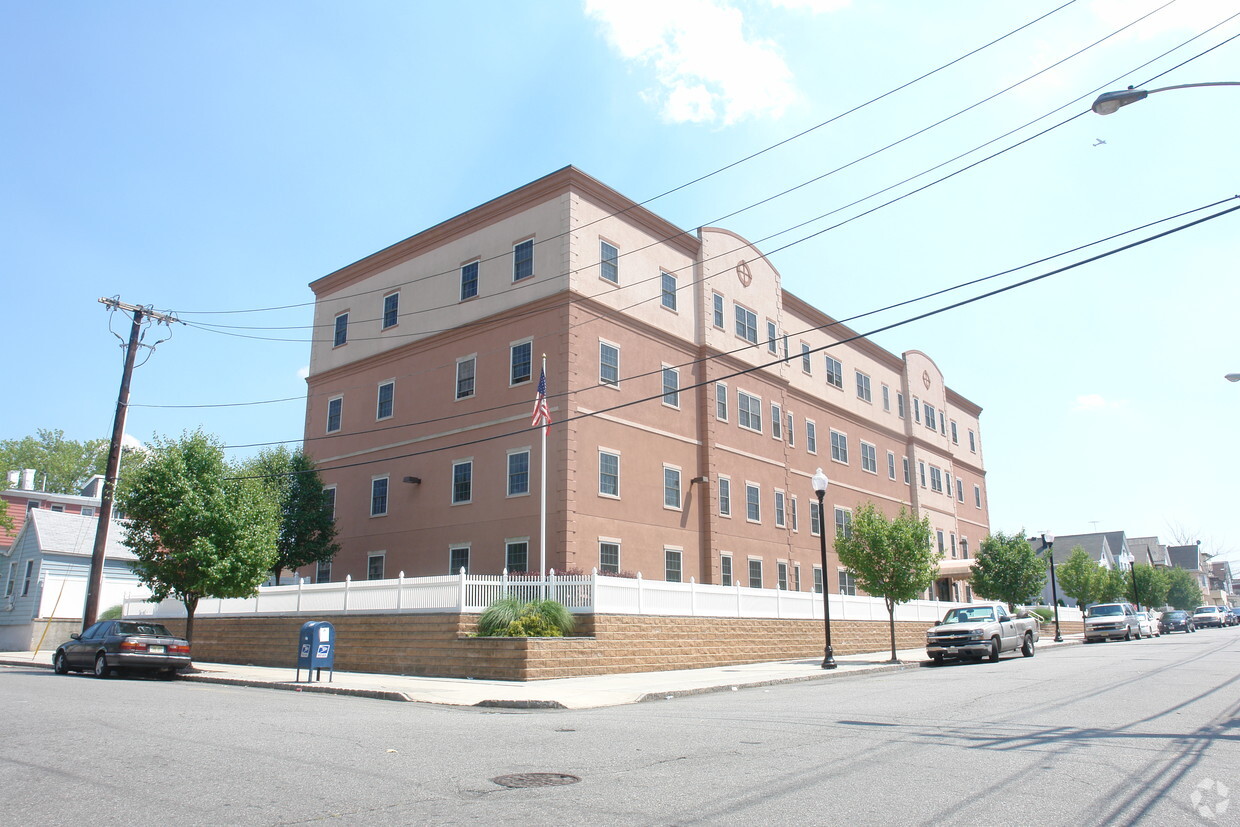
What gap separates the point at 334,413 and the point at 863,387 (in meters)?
27.9

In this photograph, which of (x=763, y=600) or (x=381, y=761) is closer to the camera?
(x=381, y=761)

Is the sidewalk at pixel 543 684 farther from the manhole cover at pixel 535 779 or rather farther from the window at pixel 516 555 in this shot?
the manhole cover at pixel 535 779

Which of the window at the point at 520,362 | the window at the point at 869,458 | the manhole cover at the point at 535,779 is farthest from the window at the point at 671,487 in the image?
the manhole cover at the point at 535,779

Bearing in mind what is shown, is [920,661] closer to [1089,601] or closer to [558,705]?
[558,705]

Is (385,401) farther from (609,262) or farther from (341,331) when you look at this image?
(609,262)

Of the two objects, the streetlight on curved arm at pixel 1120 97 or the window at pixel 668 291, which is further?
the window at pixel 668 291

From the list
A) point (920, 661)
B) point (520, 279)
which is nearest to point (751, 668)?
point (920, 661)

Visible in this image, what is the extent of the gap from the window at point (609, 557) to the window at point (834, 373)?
1999 cm

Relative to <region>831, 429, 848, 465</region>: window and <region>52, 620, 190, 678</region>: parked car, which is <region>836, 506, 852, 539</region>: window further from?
<region>52, 620, 190, 678</region>: parked car

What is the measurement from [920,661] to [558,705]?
1680cm

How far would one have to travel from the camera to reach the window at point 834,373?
147 feet

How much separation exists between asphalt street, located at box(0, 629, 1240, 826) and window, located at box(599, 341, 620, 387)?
15916mm

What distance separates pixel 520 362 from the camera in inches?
1170

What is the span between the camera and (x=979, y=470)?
61969 millimetres
